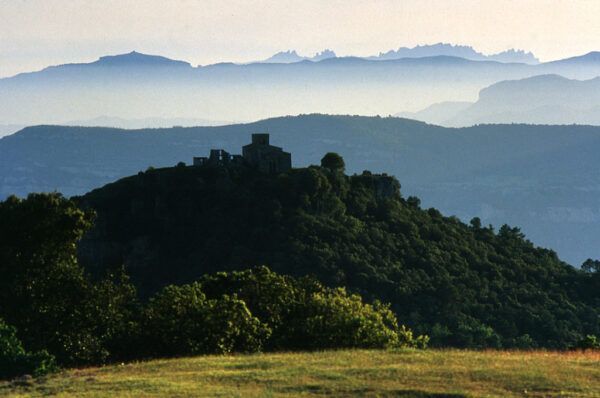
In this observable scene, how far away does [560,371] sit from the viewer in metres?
38.9

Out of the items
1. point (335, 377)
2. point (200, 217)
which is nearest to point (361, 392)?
point (335, 377)

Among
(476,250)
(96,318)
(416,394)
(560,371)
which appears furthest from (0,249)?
(476,250)

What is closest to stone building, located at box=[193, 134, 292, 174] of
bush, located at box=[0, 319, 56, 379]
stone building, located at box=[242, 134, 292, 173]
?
stone building, located at box=[242, 134, 292, 173]

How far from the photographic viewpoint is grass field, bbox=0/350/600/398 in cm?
3512

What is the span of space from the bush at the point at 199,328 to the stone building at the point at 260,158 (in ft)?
209

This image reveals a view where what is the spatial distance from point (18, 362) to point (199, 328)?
10461mm

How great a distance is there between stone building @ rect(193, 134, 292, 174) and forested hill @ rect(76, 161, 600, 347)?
1.56m

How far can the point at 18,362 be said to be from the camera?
4038 cm

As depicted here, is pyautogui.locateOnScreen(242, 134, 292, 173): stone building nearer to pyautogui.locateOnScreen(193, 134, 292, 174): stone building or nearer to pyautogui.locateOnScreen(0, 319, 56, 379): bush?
pyautogui.locateOnScreen(193, 134, 292, 174): stone building

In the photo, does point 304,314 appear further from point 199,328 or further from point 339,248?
point 339,248

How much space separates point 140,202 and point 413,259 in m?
33.4

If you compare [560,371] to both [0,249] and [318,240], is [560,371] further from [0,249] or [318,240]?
[318,240]

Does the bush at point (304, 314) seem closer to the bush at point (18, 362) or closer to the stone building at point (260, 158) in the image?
the bush at point (18, 362)

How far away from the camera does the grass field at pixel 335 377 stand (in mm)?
35125
